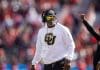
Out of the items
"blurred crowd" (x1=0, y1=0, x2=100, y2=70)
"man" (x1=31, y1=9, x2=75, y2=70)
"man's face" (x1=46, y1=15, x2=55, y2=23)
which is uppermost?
"man's face" (x1=46, y1=15, x2=55, y2=23)

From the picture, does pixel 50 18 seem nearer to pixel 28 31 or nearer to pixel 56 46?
pixel 56 46

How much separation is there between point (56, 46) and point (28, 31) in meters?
6.48

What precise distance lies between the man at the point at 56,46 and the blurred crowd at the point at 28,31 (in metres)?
5.71

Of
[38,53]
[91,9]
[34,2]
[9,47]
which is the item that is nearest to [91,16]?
[91,9]

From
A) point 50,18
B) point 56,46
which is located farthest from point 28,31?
point 56,46

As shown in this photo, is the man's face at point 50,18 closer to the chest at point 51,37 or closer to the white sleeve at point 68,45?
the chest at point 51,37

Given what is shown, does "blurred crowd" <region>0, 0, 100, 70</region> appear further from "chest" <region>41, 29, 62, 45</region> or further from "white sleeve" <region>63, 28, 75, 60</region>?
"white sleeve" <region>63, 28, 75, 60</region>

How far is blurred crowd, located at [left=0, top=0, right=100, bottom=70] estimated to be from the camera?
1434 centimetres

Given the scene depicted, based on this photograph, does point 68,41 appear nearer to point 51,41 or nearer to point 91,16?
point 51,41

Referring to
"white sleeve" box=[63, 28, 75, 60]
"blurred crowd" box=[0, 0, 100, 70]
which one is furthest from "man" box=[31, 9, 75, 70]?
"blurred crowd" box=[0, 0, 100, 70]

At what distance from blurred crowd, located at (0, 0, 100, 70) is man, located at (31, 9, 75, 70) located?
5.71m

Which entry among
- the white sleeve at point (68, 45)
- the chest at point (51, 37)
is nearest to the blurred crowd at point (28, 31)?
the chest at point (51, 37)

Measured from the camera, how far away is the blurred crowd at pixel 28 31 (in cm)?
1434

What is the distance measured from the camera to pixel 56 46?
8.24 meters
